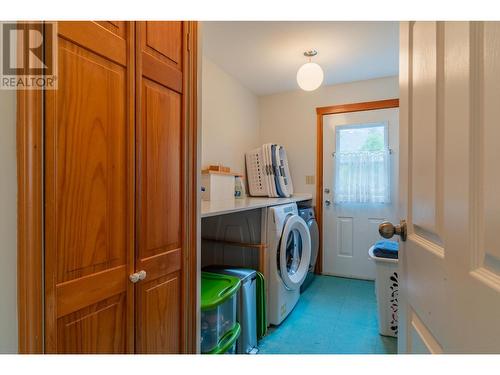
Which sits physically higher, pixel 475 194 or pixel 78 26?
pixel 78 26

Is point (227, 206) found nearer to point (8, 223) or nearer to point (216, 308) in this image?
point (216, 308)

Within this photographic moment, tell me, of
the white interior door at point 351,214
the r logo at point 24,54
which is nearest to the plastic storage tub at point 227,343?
the r logo at point 24,54

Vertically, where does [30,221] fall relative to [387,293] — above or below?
above

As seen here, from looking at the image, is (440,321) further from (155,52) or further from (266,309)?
(266,309)

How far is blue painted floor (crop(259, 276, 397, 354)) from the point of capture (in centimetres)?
173

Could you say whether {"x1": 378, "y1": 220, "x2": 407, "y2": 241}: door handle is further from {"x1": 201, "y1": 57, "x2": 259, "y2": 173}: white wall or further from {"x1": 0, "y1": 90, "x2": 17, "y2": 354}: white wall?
{"x1": 201, "y1": 57, "x2": 259, "y2": 173}: white wall

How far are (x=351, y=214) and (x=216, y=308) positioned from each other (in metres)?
2.20

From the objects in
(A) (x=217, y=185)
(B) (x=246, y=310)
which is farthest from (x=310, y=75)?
(B) (x=246, y=310)

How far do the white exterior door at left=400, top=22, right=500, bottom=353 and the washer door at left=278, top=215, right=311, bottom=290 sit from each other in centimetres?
138

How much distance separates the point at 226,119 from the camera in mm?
2852

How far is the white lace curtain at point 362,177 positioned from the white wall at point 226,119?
1.12 metres

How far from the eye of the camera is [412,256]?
0.74 m

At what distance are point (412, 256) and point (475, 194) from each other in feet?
1.20

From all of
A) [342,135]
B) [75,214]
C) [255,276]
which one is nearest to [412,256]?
[75,214]
